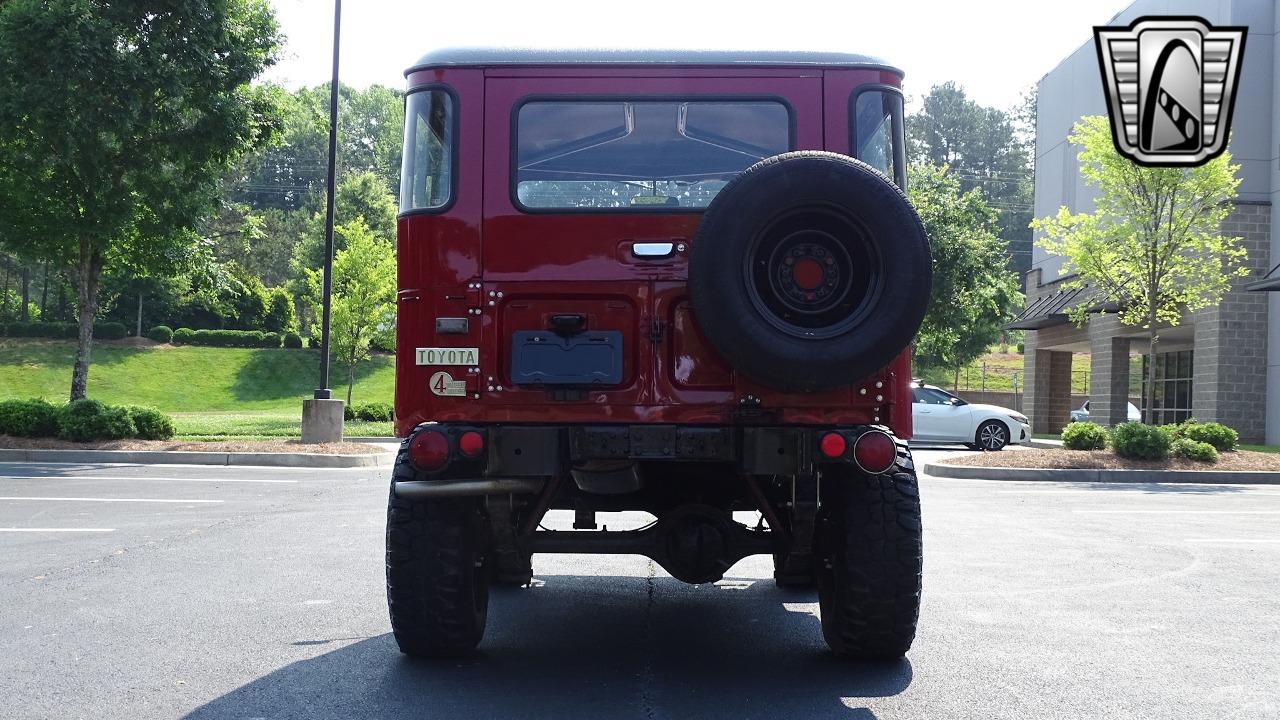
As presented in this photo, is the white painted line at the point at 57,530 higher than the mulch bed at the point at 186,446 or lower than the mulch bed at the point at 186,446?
lower

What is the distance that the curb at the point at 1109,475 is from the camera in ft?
62.4

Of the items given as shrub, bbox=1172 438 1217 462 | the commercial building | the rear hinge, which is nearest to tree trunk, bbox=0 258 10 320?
the commercial building

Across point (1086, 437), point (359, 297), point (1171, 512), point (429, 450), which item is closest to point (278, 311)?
point (359, 297)

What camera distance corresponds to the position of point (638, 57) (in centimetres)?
566

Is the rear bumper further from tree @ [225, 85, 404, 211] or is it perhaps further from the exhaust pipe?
tree @ [225, 85, 404, 211]

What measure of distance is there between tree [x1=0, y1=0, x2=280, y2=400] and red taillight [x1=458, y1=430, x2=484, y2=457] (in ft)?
55.8

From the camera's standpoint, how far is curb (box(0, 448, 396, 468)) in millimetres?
19156

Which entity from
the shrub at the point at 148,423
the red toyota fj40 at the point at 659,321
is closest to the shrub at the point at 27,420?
the shrub at the point at 148,423

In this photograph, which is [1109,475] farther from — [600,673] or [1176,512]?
[600,673]

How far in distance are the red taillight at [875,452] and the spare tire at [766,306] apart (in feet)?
0.82

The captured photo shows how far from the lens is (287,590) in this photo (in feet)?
25.3

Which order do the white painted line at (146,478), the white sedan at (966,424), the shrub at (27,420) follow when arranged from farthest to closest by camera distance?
the white sedan at (966,424) < the shrub at (27,420) < the white painted line at (146,478)

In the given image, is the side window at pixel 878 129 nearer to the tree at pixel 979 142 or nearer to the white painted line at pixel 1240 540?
the white painted line at pixel 1240 540

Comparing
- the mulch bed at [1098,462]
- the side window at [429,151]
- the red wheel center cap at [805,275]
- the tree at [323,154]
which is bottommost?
the mulch bed at [1098,462]
